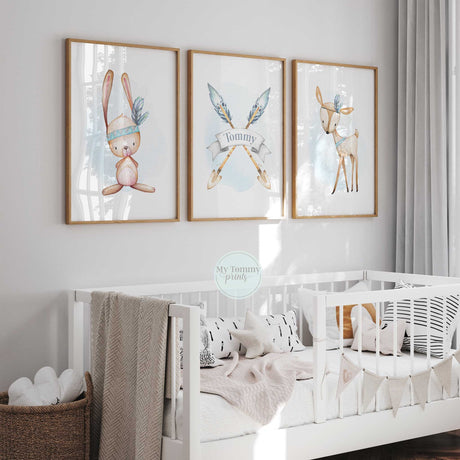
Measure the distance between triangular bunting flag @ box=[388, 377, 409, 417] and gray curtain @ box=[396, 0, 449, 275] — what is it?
2.83ft

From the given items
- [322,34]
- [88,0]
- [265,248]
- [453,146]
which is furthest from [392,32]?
[88,0]

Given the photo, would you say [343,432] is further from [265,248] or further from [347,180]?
[347,180]

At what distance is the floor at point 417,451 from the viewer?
314cm

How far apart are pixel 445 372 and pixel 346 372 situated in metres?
0.50

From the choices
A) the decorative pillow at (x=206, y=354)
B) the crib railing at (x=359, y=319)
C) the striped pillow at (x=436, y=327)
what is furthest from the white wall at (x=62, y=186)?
the crib railing at (x=359, y=319)

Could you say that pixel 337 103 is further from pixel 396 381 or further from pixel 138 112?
pixel 396 381

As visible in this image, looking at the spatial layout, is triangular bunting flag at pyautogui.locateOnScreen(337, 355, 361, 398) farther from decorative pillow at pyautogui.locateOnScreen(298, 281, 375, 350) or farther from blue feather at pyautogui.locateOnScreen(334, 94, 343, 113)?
blue feather at pyautogui.locateOnScreen(334, 94, 343, 113)

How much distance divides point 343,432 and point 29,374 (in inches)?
46.8

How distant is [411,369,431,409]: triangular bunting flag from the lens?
301 centimetres

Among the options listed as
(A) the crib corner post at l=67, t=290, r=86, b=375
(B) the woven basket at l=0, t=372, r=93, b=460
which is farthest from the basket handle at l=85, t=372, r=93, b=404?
(A) the crib corner post at l=67, t=290, r=86, b=375

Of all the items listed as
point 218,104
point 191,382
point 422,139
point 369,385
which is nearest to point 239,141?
point 218,104

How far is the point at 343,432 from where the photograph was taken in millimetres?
2838

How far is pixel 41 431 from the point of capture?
2578 millimetres

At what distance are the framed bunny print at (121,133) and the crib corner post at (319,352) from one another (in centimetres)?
84
